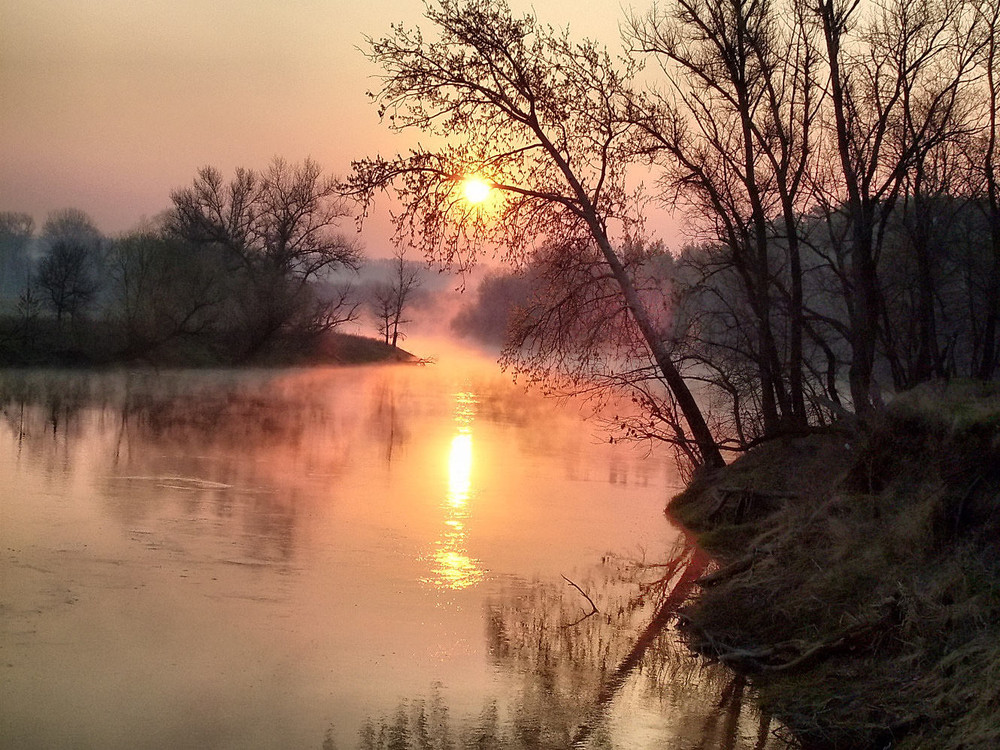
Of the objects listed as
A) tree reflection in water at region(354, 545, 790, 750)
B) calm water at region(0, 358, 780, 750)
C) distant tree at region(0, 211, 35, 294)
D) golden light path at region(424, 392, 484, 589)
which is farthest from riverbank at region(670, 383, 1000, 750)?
distant tree at region(0, 211, 35, 294)

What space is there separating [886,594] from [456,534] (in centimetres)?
729

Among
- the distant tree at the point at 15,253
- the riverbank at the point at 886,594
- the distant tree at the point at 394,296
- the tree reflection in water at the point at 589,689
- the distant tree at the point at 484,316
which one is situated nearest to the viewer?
the riverbank at the point at 886,594

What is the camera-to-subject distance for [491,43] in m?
18.4

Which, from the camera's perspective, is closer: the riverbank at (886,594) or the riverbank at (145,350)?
the riverbank at (886,594)

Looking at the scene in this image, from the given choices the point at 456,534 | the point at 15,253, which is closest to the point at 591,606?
the point at 456,534

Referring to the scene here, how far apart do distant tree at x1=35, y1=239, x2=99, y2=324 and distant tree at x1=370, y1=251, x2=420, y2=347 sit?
33588mm

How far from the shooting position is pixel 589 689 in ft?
31.2

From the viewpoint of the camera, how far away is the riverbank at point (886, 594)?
7945mm

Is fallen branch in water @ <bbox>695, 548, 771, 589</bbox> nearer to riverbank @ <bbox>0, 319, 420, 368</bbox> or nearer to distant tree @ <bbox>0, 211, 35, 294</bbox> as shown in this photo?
riverbank @ <bbox>0, 319, 420, 368</bbox>

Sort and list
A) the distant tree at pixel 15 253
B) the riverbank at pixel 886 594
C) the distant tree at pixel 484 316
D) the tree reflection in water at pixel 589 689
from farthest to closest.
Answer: the distant tree at pixel 15 253 → the distant tree at pixel 484 316 → the tree reflection in water at pixel 589 689 → the riverbank at pixel 886 594

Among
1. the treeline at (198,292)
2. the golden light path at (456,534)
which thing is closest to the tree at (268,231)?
the treeline at (198,292)

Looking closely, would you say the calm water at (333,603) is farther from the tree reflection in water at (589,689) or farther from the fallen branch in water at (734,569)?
the fallen branch in water at (734,569)

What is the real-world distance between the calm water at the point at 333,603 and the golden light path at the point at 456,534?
5 centimetres

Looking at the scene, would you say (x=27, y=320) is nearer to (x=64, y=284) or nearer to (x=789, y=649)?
(x=64, y=284)
